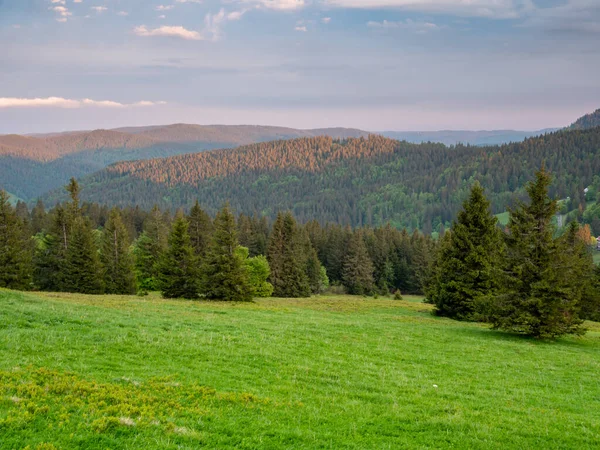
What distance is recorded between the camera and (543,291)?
29.6 meters

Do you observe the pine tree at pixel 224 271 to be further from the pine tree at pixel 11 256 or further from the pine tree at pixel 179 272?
the pine tree at pixel 11 256

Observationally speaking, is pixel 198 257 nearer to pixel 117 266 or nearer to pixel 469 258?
pixel 117 266

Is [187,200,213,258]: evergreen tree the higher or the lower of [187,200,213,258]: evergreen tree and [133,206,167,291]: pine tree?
the higher

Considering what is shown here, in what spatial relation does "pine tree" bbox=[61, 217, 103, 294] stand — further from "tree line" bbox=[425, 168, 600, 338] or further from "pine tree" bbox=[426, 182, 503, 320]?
"tree line" bbox=[425, 168, 600, 338]

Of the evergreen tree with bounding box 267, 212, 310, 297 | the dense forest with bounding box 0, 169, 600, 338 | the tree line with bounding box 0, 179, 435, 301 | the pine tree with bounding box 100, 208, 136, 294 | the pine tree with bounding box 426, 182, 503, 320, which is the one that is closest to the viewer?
the dense forest with bounding box 0, 169, 600, 338

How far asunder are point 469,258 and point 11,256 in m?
47.6

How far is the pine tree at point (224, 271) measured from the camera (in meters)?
46.4

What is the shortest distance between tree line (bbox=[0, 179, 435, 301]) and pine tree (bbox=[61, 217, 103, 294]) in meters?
0.11

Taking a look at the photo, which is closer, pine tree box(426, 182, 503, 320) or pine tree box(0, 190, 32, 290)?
pine tree box(426, 182, 503, 320)

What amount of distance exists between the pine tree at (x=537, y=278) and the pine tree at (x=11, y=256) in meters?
48.2

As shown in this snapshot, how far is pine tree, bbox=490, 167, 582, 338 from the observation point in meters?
29.2

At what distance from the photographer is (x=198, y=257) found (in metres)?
50.2

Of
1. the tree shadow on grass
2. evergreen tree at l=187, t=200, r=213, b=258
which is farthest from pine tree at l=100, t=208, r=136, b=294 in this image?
the tree shadow on grass

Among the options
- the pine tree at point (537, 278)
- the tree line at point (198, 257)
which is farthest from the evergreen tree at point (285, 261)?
the pine tree at point (537, 278)
